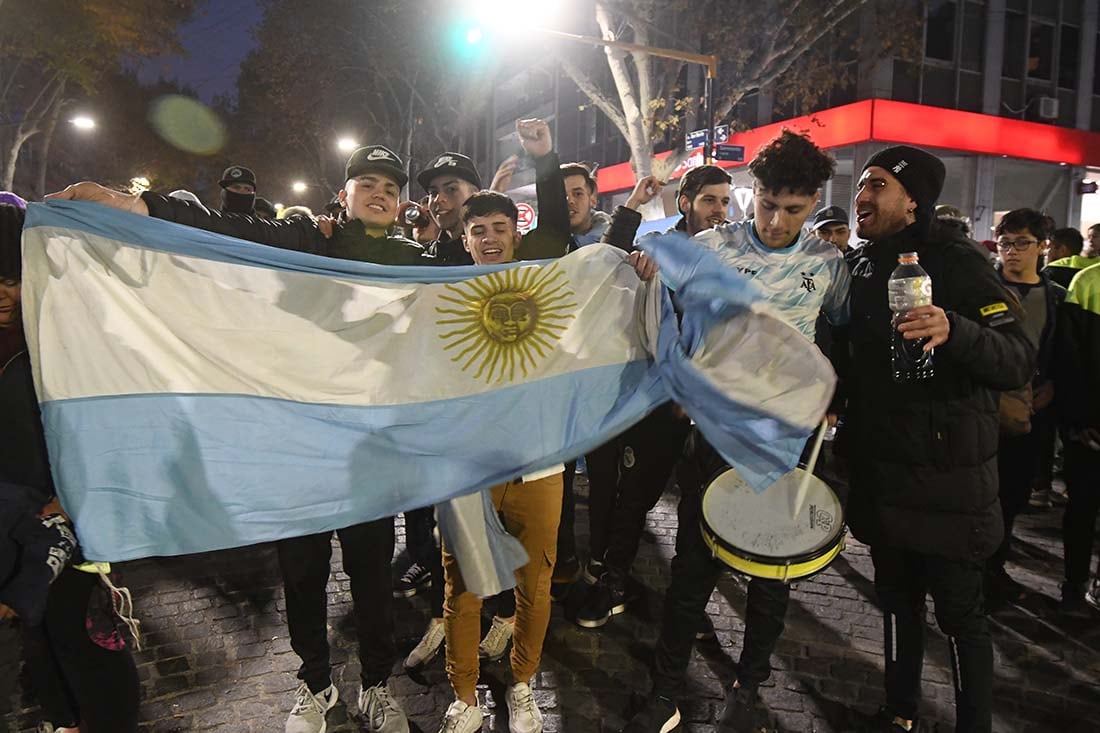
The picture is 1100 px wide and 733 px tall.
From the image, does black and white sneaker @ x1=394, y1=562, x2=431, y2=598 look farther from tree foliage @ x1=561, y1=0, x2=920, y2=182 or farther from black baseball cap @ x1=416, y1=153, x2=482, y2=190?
tree foliage @ x1=561, y1=0, x2=920, y2=182

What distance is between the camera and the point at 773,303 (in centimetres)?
305

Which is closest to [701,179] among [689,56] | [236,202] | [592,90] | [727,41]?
[236,202]

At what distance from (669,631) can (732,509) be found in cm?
66

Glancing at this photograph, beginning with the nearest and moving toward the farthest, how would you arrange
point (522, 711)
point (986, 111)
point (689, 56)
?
point (522, 711)
point (689, 56)
point (986, 111)

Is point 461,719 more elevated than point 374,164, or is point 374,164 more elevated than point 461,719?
point 374,164

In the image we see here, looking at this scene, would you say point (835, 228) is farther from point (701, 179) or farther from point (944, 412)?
point (944, 412)

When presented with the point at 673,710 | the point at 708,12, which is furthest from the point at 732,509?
the point at 708,12

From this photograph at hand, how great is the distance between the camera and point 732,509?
2947mm

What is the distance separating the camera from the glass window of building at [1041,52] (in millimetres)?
19531

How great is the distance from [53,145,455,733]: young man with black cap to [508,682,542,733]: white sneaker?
1.57ft

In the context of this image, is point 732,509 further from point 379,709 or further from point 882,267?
point 379,709

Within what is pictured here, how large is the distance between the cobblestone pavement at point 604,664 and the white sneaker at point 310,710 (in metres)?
0.12

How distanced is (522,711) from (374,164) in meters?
2.62

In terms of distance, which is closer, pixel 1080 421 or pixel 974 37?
pixel 1080 421
